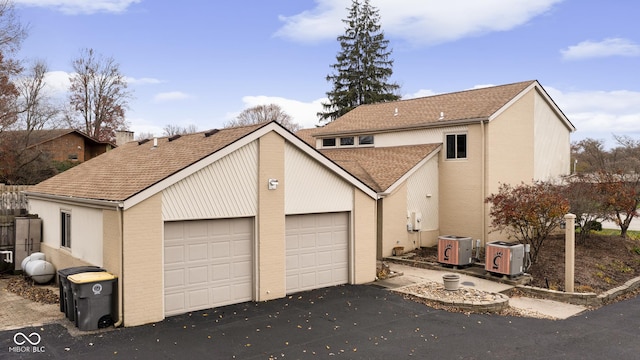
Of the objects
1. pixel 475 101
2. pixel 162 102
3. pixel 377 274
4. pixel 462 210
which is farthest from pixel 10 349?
pixel 162 102

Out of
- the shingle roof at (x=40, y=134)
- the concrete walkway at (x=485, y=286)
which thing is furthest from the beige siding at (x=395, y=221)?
the shingle roof at (x=40, y=134)

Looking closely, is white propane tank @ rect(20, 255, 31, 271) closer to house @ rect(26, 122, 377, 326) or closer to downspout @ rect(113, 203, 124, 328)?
house @ rect(26, 122, 377, 326)

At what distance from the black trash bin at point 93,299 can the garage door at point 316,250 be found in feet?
15.4

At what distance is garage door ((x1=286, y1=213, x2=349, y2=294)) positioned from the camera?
520 inches

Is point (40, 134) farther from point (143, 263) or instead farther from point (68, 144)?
point (143, 263)

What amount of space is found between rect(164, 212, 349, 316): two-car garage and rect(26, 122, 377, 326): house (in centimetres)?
3

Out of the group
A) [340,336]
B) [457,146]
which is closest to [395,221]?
[457,146]

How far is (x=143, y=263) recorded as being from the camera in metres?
10.3

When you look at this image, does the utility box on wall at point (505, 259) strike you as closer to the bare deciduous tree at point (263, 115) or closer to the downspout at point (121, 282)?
the downspout at point (121, 282)

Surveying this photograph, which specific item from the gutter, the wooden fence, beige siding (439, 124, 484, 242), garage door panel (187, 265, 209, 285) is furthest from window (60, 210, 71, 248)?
beige siding (439, 124, 484, 242)

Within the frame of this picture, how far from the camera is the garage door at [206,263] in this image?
10977 mm

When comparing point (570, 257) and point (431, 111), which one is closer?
point (570, 257)

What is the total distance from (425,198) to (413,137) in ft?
11.1

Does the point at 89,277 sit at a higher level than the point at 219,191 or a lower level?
lower
